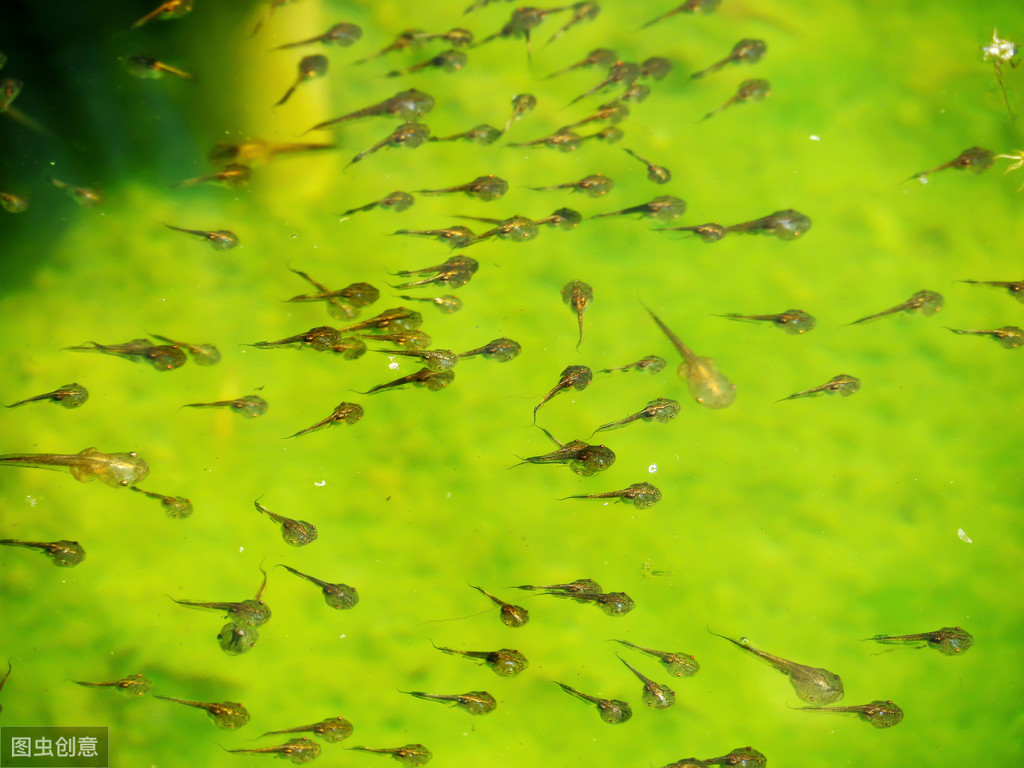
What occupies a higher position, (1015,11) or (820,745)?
(1015,11)

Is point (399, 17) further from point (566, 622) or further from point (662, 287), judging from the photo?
point (566, 622)

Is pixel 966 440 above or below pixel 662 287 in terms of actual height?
below

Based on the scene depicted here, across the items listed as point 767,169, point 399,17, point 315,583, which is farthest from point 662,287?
point 315,583

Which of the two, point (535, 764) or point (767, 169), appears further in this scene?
point (767, 169)

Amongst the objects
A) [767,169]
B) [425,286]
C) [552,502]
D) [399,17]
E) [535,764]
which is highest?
[399,17]

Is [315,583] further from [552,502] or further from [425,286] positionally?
[425,286]

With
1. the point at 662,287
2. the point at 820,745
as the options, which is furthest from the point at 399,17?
the point at 820,745
